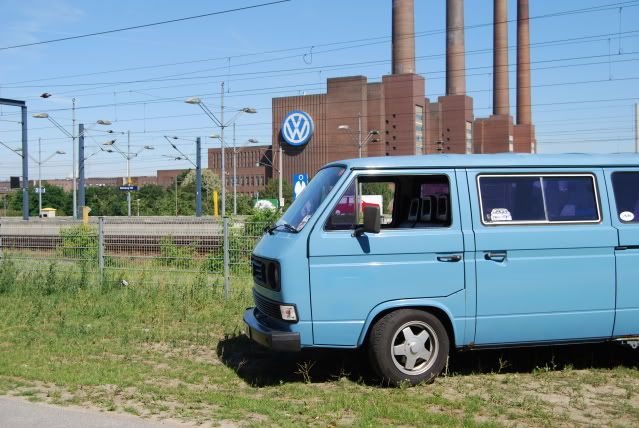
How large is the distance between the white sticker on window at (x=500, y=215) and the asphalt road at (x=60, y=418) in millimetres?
3450

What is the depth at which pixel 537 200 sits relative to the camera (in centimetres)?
673

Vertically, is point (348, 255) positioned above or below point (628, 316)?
above

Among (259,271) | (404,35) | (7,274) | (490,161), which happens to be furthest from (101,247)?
(404,35)

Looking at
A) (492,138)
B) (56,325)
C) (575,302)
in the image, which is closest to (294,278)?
(575,302)

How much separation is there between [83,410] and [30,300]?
6.59 metres

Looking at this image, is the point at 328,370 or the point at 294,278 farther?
the point at 328,370

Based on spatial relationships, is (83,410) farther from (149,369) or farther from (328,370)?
(328,370)

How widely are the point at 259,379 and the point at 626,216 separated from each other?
399 centimetres

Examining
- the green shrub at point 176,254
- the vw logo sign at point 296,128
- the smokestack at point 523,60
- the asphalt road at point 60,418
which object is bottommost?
the asphalt road at point 60,418

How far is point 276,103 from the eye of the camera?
3942 inches

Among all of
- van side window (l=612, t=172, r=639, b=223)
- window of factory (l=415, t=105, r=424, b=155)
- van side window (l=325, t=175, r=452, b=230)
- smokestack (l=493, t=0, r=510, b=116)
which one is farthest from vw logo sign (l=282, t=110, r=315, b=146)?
smokestack (l=493, t=0, r=510, b=116)

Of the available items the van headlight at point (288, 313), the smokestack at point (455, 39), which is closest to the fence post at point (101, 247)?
the van headlight at point (288, 313)

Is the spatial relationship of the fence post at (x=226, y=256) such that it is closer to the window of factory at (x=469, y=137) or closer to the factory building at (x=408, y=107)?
the factory building at (x=408, y=107)

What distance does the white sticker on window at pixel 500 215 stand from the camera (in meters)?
6.62
